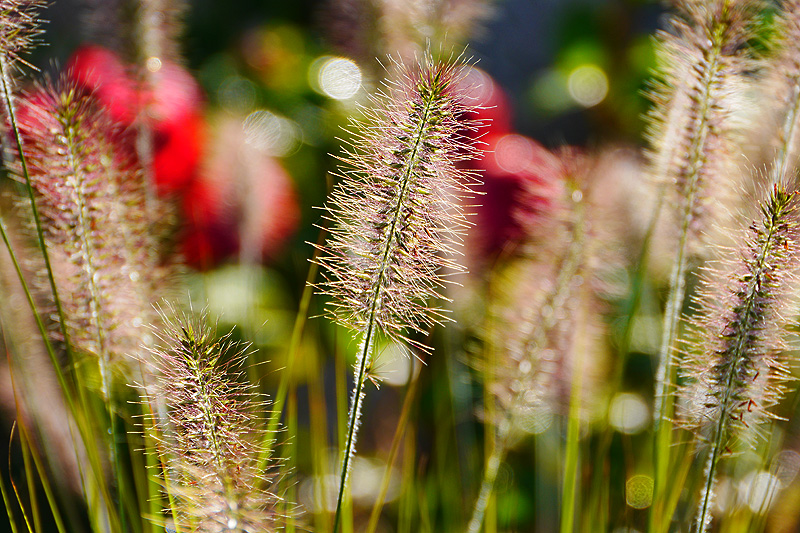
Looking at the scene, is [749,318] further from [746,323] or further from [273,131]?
[273,131]

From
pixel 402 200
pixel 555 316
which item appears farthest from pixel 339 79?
pixel 402 200

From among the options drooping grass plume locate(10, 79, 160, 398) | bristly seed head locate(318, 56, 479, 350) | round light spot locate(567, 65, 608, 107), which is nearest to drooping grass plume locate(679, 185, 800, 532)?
bristly seed head locate(318, 56, 479, 350)

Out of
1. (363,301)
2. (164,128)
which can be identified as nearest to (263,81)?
(164,128)

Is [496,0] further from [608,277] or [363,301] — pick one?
[363,301]

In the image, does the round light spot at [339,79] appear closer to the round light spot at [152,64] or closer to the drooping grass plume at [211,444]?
the round light spot at [152,64]

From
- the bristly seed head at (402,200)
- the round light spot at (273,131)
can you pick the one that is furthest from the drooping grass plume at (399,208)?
the round light spot at (273,131)

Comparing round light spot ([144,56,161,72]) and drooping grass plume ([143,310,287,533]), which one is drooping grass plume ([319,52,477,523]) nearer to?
drooping grass plume ([143,310,287,533])
